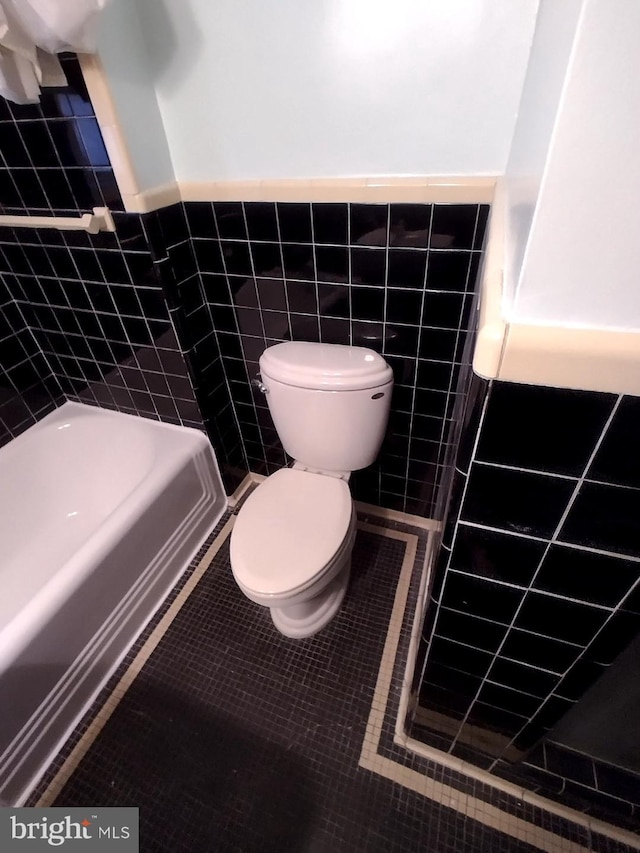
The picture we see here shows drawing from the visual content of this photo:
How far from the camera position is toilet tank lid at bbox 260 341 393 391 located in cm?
112

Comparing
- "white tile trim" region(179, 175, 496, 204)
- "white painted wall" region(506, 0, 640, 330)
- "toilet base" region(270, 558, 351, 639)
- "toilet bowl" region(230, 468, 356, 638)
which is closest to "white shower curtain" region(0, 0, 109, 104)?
"white tile trim" region(179, 175, 496, 204)

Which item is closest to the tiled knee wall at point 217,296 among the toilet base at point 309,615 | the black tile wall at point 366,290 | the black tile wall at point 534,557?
the black tile wall at point 366,290

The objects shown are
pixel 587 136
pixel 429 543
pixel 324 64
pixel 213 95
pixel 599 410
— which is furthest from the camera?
pixel 429 543

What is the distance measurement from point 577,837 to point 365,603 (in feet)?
2.35

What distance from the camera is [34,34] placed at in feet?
2.56

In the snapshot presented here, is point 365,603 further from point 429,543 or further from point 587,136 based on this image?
point 587,136

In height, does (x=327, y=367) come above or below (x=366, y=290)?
below

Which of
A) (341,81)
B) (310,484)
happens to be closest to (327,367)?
(310,484)

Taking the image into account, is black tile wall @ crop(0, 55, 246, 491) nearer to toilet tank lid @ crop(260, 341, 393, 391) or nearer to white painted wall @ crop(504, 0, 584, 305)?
toilet tank lid @ crop(260, 341, 393, 391)

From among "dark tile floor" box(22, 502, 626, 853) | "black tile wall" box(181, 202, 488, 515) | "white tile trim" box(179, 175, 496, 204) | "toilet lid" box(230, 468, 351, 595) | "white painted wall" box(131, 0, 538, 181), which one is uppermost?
"white painted wall" box(131, 0, 538, 181)

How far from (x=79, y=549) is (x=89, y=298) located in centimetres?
81

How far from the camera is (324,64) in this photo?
2.90 ft

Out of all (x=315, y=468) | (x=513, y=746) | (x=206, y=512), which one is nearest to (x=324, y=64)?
(x=315, y=468)

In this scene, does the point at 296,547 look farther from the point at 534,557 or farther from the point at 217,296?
the point at 217,296
